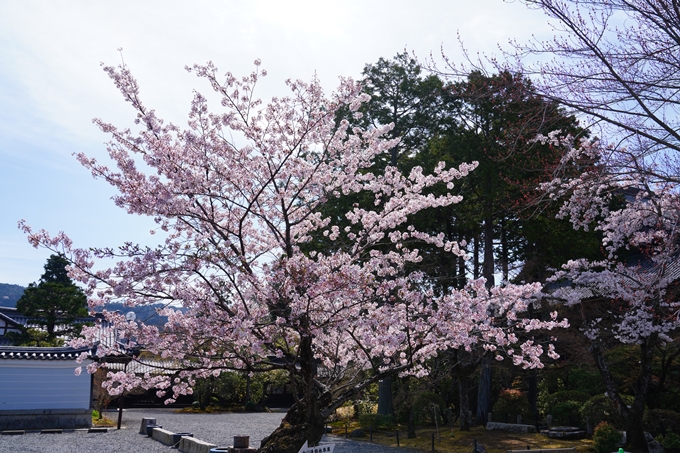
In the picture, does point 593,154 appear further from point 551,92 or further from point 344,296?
point 344,296

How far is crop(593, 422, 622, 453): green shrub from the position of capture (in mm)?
11594

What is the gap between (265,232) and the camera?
816cm

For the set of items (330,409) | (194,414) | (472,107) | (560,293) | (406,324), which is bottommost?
(194,414)

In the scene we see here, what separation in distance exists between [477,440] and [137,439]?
381 inches

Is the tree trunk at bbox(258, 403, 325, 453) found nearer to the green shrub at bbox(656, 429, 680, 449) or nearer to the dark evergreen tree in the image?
the green shrub at bbox(656, 429, 680, 449)

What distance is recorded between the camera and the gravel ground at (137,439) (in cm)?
1384

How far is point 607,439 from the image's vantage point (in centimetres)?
1162

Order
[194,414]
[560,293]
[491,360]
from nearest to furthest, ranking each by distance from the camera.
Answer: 1. [560,293]
2. [491,360]
3. [194,414]

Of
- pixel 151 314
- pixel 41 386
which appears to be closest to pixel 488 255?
pixel 151 314

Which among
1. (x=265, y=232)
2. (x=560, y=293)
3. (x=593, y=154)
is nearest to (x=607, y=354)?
(x=560, y=293)

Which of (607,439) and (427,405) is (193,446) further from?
(607,439)

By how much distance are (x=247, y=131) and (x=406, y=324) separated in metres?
3.11

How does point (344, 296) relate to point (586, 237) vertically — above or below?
below

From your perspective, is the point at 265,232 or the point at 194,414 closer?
the point at 265,232
